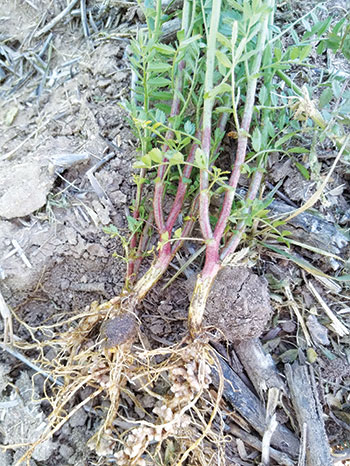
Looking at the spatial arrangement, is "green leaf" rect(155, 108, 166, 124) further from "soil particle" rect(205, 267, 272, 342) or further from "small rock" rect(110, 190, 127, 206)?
"soil particle" rect(205, 267, 272, 342)

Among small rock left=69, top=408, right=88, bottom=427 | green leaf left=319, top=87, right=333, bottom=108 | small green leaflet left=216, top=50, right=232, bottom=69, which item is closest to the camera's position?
small green leaflet left=216, top=50, right=232, bottom=69

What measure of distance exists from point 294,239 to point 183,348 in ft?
1.97

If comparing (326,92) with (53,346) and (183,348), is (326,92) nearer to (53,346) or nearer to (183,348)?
(183,348)

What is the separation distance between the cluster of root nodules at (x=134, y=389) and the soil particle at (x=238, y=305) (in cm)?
12

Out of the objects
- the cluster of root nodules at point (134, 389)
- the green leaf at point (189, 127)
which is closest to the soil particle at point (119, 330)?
the cluster of root nodules at point (134, 389)

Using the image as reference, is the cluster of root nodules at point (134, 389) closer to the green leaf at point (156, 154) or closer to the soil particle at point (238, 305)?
the soil particle at point (238, 305)

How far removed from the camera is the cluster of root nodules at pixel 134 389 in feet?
4.51

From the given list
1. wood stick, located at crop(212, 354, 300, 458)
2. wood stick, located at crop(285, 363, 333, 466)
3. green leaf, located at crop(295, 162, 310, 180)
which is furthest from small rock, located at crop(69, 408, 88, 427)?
green leaf, located at crop(295, 162, 310, 180)

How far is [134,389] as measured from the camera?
1.57 meters

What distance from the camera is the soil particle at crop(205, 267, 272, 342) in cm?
149

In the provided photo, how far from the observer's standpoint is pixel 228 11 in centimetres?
147

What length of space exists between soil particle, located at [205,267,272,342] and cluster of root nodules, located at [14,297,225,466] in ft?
0.39

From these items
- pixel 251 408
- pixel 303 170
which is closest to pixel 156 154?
pixel 303 170

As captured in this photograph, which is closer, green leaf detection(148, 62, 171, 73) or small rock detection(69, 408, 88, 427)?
green leaf detection(148, 62, 171, 73)
